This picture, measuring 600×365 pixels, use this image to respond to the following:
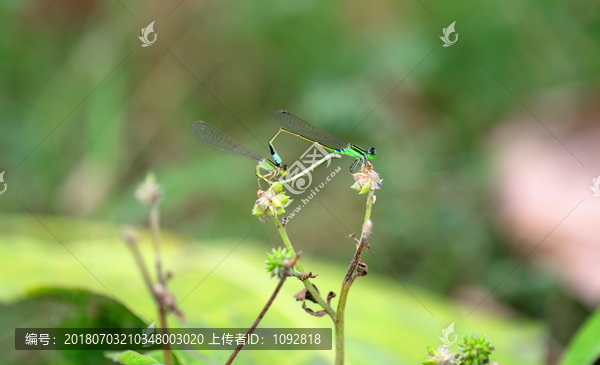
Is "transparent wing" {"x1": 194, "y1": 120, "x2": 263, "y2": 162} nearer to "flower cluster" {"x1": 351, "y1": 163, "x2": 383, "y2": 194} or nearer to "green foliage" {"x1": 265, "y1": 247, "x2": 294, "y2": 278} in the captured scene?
"flower cluster" {"x1": 351, "y1": 163, "x2": 383, "y2": 194}

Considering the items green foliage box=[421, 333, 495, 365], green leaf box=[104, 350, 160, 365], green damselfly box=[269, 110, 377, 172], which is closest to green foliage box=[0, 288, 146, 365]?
green leaf box=[104, 350, 160, 365]

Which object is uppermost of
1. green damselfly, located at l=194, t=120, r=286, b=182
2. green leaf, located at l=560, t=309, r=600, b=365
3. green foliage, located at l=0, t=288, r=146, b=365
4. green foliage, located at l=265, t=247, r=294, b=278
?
green damselfly, located at l=194, t=120, r=286, b=182

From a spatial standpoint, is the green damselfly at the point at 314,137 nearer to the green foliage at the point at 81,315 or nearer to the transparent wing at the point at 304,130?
the transparent wing at the point at 304,130

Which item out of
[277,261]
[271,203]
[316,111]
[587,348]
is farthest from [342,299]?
[316,111]

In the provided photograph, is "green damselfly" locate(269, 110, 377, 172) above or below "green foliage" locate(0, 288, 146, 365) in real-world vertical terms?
above

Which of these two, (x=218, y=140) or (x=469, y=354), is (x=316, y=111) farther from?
(x=469, y=354)

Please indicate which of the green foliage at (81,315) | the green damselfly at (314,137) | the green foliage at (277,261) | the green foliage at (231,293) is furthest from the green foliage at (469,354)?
the green damselfly at (314,137)

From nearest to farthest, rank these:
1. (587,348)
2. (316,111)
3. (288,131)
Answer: (587,348) < (288,131) < (316,111)

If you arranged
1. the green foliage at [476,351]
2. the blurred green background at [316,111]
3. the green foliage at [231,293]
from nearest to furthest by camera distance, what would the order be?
the green foliage at [476,351] < the green foliage at [231,293] < the blurred green background at [316,111]

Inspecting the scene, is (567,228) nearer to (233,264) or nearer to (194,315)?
(233,264)
